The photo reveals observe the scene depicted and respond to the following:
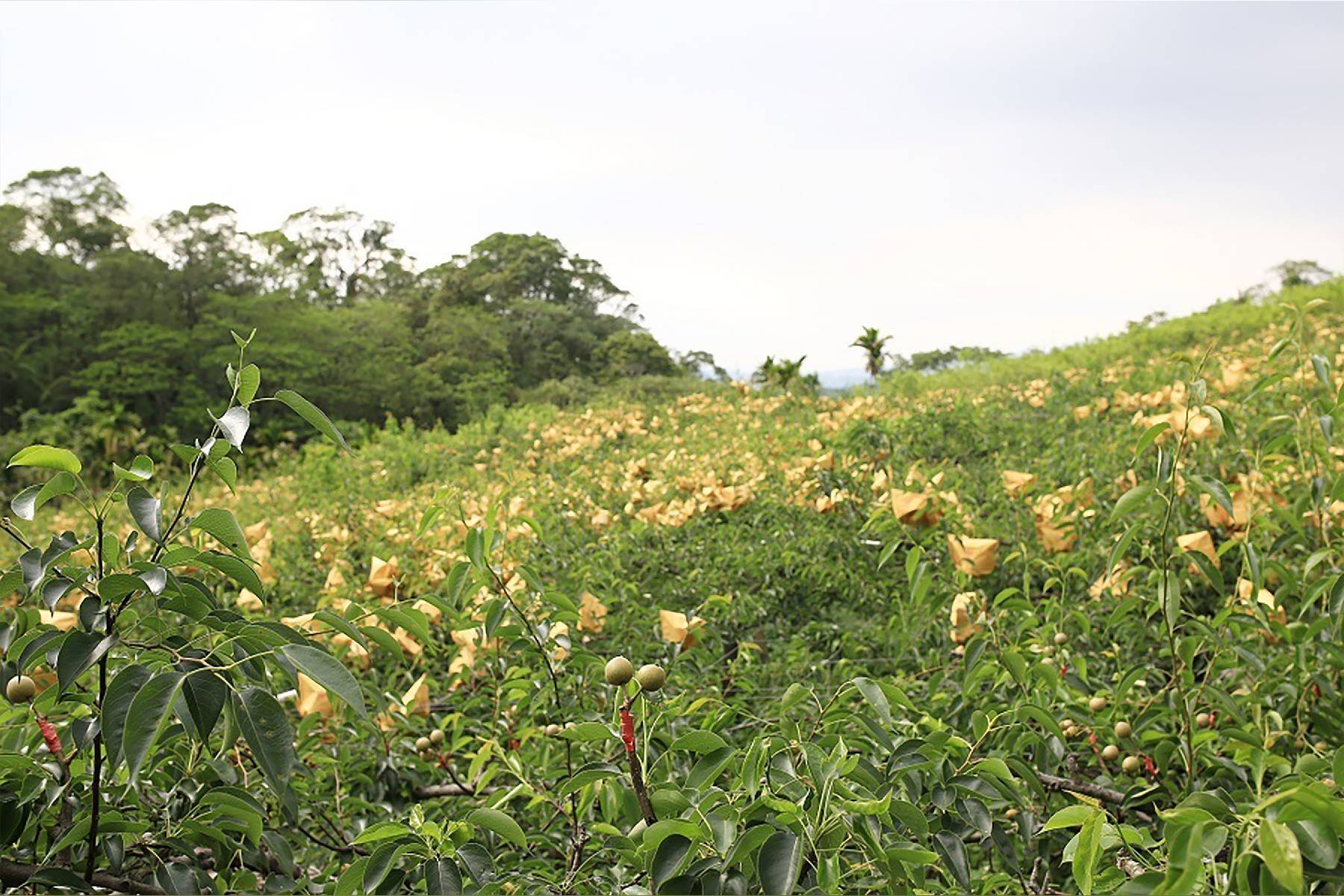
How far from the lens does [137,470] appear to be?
604mm

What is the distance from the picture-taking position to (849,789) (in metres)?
0.57

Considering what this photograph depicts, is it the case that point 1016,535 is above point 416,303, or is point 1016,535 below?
below

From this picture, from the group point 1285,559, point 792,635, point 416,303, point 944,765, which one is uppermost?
point 416,303

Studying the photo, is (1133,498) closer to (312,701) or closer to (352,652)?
(312,701)

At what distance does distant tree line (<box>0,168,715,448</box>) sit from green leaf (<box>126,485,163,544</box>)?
857 centimetres

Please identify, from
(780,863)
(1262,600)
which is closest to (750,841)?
(780,863)

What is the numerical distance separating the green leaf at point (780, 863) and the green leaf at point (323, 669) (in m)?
0.22

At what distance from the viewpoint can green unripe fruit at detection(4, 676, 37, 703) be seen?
67 cm

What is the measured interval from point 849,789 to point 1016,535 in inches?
63.8

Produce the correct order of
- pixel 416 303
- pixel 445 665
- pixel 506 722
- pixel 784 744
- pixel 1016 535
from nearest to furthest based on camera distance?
1. pixel 784 744
2. pixel 506 722
3. pixel 445 665
4. pixel 1016 535
5. pixel 416 303

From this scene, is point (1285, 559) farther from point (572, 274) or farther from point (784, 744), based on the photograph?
point (572, 274)

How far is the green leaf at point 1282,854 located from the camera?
12.9 inches

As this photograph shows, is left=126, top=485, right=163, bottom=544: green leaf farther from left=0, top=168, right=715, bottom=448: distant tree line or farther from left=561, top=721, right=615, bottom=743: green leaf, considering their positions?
left=0, top=168, right=715, bottom=448: distant tree line

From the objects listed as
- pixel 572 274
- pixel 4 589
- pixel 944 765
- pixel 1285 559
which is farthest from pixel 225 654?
pixel 572 274
